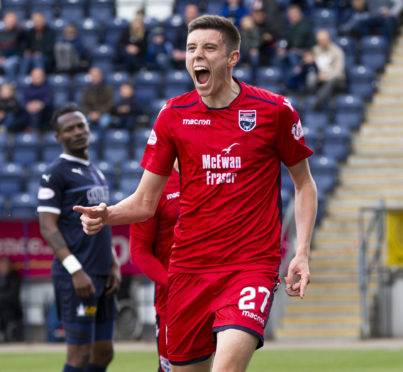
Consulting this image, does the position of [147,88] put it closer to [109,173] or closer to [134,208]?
[109,173]

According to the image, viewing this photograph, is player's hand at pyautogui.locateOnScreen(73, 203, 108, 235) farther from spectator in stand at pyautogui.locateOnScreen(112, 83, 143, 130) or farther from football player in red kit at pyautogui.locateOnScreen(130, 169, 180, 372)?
spectator in stand at pyautogui.locateOnScreen(112, 83, 143, 130)

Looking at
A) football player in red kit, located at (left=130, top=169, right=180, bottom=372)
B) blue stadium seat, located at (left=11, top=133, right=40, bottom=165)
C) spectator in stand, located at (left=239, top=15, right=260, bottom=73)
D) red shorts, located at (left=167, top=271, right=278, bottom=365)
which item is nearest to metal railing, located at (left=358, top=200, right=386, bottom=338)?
→ spectator in stand, located at (left=239, top=15, right=260, bottom=73)

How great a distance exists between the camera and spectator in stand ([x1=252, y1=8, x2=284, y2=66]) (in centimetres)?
2042

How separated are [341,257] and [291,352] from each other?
11.4ft

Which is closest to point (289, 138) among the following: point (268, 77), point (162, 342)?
point (162, 342)

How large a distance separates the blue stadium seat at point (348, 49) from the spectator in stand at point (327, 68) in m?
0.97

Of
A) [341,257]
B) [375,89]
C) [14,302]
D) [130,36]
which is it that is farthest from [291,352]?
[130,36]

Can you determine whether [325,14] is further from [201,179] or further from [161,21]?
[201,179]

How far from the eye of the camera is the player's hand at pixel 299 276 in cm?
543

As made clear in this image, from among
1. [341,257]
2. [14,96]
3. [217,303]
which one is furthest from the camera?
[14,96]

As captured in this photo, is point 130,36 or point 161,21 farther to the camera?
point 161,21

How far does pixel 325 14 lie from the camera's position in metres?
21.1

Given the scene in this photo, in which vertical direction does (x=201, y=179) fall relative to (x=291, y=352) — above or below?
above

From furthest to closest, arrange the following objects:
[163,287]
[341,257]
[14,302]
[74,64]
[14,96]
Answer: [74,64], [14,96], [341,257], [14,302], [163,287]
